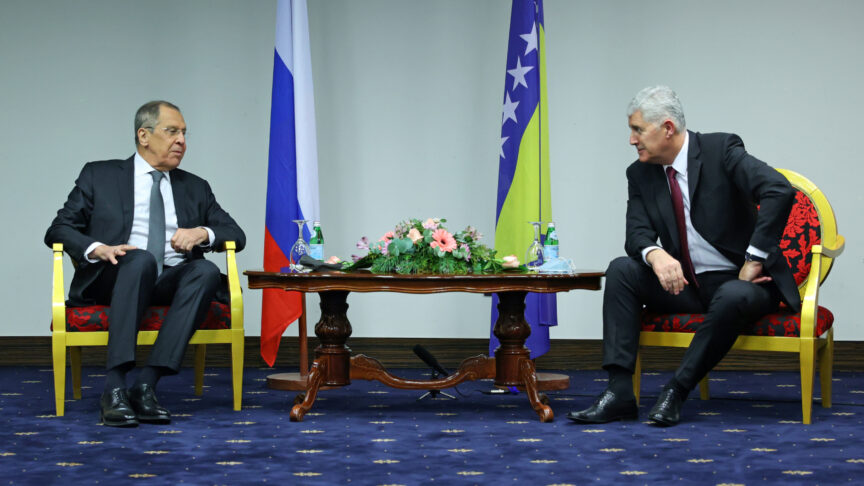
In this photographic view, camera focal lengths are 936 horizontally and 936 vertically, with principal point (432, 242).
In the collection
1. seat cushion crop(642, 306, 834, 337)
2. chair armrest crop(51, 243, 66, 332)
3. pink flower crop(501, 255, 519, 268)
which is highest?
pink flower crop(501, 255, 519, 268)

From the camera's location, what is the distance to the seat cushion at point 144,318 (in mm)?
3404

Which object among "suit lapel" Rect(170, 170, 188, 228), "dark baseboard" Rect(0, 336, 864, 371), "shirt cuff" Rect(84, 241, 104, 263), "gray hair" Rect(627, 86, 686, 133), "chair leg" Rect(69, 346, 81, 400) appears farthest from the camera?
"dark baseboard" Rect(0, 336, 864, 371)

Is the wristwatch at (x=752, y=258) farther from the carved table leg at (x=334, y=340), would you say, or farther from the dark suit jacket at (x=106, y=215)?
the dark suit jacket at (x=106, y=215)

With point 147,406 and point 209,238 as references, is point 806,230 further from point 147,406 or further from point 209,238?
point 147,406

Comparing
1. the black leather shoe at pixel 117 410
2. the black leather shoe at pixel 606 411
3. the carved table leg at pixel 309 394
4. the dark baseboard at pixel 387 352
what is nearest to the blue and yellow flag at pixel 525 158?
the dark baseboard at pixel 387 352

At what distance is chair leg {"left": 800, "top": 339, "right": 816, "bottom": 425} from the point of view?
3.15 metres

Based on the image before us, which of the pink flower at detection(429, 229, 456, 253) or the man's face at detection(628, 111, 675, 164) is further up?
the man's face at detection(628, 111, 675, 164)

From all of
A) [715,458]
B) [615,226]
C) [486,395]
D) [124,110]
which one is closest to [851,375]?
[615,226]

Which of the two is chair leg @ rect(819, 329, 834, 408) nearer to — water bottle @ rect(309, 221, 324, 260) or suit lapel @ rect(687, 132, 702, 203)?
suit lapel @ rect(687, 132, 702, 203)

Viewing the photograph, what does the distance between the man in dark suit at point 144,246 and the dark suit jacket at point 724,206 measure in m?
1.60

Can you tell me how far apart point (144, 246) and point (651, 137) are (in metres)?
1.99

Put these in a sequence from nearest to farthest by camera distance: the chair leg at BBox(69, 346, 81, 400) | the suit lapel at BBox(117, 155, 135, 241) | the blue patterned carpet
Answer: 1. the blue patterned carpet
2. the suit lapel at BBox(117, 155, 135, 241)
3. the chair leg at BBox(69, 346, 81, 400)

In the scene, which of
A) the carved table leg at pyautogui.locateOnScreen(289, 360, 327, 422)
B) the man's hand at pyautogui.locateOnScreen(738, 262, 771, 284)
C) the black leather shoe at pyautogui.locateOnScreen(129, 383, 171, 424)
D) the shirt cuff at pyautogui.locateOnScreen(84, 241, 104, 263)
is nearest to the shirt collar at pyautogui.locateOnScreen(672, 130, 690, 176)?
the man's hand at pyautogui.locateOnScreen(738, 262, 771, 284)

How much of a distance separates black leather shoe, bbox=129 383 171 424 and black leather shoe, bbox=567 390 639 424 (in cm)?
139
